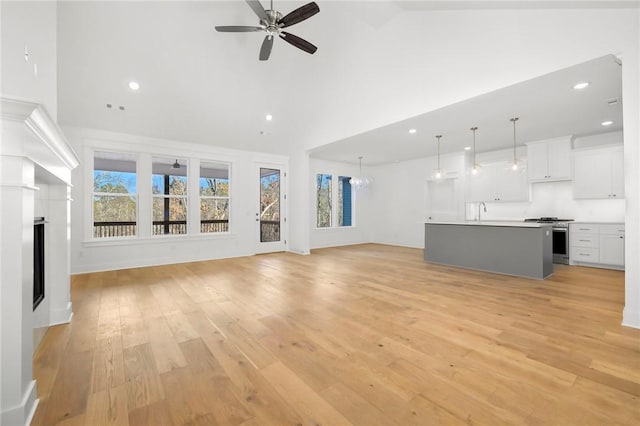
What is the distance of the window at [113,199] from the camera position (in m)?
5.35

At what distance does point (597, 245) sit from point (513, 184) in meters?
2.02

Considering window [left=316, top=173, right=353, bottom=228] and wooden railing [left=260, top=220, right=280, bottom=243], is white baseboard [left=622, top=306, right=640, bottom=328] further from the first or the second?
window [left=316, top=173, right=353, bottom=228]

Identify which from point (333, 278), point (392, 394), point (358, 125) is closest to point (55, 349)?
point (392, 394)

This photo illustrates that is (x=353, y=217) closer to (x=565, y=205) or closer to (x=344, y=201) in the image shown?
(x=344, y=201)

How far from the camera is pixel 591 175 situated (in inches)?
216

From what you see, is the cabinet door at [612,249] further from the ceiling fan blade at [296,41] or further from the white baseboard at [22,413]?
the white baseboard at [22,413]

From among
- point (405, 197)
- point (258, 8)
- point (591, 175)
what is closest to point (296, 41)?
point (258, 8)

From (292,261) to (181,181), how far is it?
3.22 meters

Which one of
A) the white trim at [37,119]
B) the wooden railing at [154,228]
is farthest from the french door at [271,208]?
the white trim at [37,119]

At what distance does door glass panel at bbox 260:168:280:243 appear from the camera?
7.42 metres

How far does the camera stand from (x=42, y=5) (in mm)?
2348

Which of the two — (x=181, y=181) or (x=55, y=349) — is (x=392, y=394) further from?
(x=181, y=181)

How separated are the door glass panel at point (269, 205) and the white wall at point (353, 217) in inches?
43.8

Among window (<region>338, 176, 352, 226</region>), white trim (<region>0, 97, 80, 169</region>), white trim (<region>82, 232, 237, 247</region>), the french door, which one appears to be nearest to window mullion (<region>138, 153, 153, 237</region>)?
white trim (<region>82, 232, 237, 247</region>)
